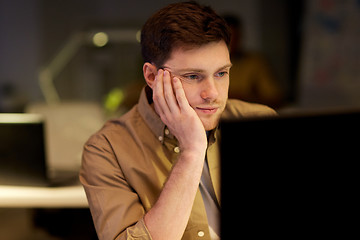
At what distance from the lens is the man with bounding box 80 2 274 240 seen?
1.03 meters

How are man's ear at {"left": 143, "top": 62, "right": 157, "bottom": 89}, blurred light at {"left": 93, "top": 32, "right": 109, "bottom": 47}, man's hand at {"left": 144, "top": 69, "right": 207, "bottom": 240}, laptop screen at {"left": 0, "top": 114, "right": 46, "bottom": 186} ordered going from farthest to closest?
1. blurred light at {"left": 93, "top": 32, "right": 109, "bottom": 47}
2. laptop screen at {"left": 0, "top": 114, "right": 46, "bottom": 186}
3. man's ear at {"left": 143, "top": 62, "right": 157, "bottom": 89}
4. man's hand at {"left": 144, "top": 69, "right": 207, "bottom": 240}

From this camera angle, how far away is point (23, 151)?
179cm

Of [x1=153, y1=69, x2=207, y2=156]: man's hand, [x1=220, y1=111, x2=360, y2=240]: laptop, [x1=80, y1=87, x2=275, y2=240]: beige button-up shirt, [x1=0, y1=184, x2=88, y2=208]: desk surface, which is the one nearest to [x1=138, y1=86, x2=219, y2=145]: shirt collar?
[x1=80, y1=87, x2=275, y2=240]: beige button-up shirt

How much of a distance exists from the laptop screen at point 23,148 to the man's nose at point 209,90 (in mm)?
933

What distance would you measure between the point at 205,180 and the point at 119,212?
0.28 meters

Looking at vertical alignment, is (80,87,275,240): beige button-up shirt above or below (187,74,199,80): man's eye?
below

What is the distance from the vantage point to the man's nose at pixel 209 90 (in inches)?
42.2

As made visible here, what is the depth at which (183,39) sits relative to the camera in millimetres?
1097

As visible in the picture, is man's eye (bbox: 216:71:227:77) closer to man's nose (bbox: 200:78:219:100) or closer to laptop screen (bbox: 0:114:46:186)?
man's nose (bbox: 200:78:219:100)

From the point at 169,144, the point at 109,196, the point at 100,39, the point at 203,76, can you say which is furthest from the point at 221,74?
the point at 100,39

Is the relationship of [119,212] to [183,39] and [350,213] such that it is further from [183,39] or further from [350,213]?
[350,213]

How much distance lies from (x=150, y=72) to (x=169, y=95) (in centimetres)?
15

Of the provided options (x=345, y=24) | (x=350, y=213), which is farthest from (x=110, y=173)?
(x=345, y=24)

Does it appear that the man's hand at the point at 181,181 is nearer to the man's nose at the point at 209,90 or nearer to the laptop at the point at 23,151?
the man's nose at the point at 209,90
